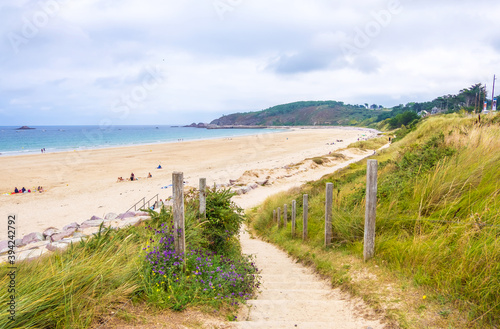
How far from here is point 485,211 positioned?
4.16 m

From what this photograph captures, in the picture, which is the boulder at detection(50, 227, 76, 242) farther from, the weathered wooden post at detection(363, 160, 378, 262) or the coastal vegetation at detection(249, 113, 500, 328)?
the weathered wooden post at detection(363, 160, 378, 262)

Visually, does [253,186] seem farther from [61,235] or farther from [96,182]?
[61,235]

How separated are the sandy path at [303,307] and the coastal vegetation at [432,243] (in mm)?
228

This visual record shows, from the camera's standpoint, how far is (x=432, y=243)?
4.30 meters

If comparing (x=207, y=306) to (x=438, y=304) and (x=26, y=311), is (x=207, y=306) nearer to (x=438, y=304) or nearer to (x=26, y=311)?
(x=26, y=311)

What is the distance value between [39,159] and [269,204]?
34308 mm

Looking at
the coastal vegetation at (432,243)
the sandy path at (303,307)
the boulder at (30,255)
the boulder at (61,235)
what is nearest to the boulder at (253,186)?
the boulder at (61,235)

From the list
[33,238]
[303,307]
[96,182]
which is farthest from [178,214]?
[96,182]

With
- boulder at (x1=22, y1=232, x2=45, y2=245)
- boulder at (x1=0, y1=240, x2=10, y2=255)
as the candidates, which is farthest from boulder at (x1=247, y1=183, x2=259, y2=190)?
boulder at (x1=0, y1=240, x2=10, y2=255)

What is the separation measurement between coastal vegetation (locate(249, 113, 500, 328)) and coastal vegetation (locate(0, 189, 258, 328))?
186 cm

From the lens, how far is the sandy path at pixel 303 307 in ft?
11.6

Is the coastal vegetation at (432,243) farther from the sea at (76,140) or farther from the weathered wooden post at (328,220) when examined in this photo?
the sea at (76,140)

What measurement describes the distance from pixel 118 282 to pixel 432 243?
4203 mm

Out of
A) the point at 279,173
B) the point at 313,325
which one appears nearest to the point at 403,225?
the point at 313,325
